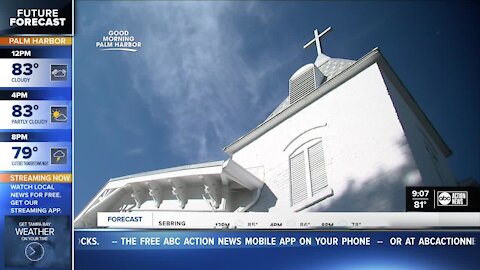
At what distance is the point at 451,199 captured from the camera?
127 inches

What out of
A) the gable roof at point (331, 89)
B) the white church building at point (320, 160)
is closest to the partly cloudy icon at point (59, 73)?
the white church building at point (320, 160)

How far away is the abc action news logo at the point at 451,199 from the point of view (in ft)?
10.6

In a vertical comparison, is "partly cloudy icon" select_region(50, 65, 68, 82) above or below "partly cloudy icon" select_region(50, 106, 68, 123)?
above

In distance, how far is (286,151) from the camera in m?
3.46

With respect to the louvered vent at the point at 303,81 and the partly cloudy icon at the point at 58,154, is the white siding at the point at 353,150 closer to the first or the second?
the louvered vent at the point at 303,81

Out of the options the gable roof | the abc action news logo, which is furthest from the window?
the abc action news logo

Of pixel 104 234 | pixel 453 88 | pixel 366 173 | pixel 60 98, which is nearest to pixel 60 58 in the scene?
pixel 60 98

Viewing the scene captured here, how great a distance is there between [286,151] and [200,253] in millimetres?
745

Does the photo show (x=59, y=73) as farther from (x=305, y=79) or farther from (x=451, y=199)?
(x=451, y=199)

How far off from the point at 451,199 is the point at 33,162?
2220mm

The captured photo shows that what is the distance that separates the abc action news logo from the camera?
3223 mm

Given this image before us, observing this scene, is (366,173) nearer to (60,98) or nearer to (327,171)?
(327,171)

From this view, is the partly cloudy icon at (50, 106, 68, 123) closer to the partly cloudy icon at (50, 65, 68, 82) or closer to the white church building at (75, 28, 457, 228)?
the partly cloudy icon at (50, 65, 68, 82)

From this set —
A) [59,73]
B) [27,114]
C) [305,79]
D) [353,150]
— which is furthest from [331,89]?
[27,114]
